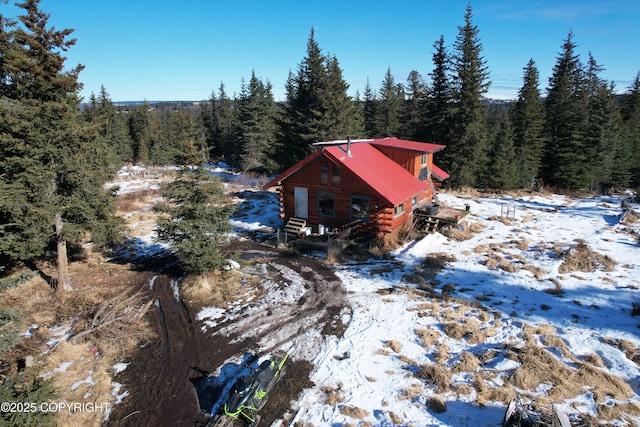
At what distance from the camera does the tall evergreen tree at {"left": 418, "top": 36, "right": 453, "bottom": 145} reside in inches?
1383

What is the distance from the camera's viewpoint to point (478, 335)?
452 inches

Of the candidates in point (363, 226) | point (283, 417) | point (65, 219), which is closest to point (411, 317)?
point (283, 417)

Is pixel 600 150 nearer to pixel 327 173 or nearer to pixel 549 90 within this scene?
pixel 549 90

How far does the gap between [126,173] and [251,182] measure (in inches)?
1063

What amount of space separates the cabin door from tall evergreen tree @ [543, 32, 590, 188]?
3166cm

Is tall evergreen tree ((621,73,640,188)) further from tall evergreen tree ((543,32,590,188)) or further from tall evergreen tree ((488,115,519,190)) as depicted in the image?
tall evergreen tree ((488,115,519,190))

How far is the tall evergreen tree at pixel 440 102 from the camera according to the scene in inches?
1383

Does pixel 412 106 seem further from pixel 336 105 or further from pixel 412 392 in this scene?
pixel 412 392

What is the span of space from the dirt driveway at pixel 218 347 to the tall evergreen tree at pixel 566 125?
35.1 m

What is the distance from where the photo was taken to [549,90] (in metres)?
45.0

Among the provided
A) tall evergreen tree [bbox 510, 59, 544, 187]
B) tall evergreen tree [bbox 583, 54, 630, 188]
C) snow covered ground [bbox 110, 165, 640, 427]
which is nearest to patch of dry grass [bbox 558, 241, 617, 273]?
snow covered ground [bbox 110, 165, 640, 427]

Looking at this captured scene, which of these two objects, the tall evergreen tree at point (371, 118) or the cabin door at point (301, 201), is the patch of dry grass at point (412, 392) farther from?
the tall evergreen tree at point (371, 118)

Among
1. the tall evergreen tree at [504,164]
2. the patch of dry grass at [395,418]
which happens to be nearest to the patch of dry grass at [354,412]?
the patch of dry grass at [395,418]

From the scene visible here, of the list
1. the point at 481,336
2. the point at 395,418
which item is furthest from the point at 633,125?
the point at 395,418
